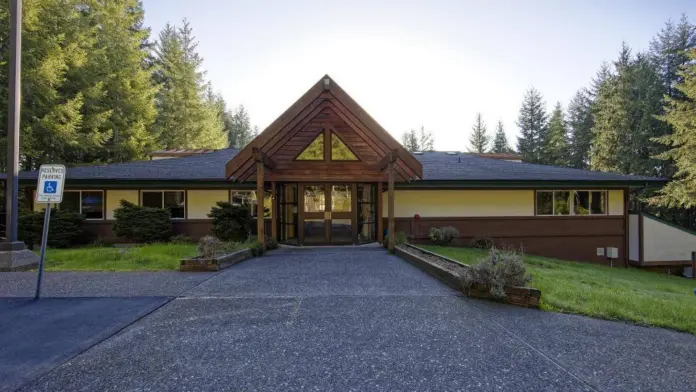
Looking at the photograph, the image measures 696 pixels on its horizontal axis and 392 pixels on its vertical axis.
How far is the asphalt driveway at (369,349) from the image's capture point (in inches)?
114

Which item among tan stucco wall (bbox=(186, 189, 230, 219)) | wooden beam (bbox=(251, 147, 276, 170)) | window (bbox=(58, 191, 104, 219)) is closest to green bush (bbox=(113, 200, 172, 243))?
tan stucco wall (bbox=(186, 189, 230, 219))

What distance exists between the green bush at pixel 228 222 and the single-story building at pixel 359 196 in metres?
1.03

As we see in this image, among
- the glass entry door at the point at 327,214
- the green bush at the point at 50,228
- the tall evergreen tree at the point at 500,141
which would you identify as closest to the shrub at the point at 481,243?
the glass entry door at the point at 327,214

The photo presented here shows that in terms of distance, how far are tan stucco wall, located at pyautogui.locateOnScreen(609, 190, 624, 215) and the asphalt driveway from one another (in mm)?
11963

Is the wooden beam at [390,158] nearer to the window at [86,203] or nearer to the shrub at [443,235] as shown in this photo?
→ the shrub at [443,235]

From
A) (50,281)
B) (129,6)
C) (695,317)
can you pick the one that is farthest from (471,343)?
(129,6)

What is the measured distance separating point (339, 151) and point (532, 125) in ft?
134

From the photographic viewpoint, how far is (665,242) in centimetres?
1370

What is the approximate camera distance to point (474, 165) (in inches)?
636

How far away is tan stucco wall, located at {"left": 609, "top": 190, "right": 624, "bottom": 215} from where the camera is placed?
557 inches

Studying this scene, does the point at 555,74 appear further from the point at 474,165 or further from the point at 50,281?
the point at 50,281

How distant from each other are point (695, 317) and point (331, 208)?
8.92 metres

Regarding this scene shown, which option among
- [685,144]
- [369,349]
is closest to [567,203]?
[685,144]

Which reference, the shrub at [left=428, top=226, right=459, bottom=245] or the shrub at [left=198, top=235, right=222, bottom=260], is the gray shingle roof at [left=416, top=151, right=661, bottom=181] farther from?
the shrub at [left=198, top=235, right=222, bottom=260]
